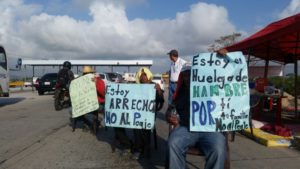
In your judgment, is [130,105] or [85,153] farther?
[85,153]

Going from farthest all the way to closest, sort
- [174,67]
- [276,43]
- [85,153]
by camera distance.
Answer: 1. [276,43]
2. [174,67]
3. [85,153]

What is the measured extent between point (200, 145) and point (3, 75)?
1857cm

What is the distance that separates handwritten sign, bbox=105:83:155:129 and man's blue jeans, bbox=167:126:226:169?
2315mm

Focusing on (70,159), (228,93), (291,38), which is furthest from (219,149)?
(291,38)

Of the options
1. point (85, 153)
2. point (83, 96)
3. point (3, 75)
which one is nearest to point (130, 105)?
point (85, 153)

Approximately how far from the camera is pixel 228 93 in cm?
534

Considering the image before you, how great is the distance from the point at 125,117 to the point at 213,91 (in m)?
2.69

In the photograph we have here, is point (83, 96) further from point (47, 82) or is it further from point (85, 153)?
point (47, 82)

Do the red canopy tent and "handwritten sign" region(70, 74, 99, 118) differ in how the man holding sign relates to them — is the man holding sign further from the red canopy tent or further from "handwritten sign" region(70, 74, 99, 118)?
"handwritten sign" region(70, 74, 99, 118)

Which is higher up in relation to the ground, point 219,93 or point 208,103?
point 219,93

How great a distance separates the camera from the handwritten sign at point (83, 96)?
33.9ft

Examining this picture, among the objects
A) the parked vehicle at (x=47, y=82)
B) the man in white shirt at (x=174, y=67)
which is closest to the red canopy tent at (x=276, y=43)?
the man in white shirt at (x=174, y=67)

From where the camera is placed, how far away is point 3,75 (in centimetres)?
2191

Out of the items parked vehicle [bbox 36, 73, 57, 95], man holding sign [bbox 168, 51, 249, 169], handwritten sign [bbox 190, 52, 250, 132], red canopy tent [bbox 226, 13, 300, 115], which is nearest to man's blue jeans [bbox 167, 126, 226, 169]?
man holding sign [bbox 168, 51, 249, 169]
